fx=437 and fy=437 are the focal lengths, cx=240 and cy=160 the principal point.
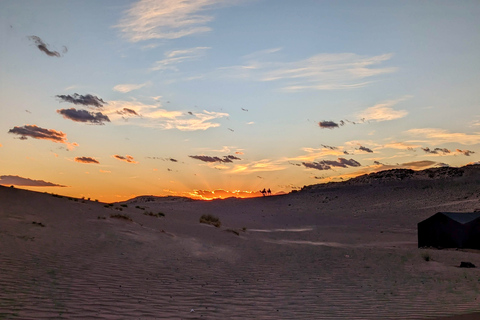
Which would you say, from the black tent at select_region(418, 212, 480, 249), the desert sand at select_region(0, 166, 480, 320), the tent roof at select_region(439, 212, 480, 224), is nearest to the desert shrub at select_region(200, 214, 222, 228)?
the desert sand at select_region(0, 166, 480, 320)

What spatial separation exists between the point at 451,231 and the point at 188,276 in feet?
68.7

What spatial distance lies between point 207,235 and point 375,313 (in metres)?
19.6

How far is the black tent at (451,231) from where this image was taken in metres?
27.8

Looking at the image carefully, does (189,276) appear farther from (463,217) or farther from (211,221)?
(211,221)

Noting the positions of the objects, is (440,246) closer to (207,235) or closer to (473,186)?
(207,235)

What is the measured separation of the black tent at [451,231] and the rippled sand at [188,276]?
975 mm

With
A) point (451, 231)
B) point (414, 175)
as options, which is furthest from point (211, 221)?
point (414, 175)

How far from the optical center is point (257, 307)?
1081 centimetres

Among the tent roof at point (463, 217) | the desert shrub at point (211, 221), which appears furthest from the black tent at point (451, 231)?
the desert shrub at point (211, 221)

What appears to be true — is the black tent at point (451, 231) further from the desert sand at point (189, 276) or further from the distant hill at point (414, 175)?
the distant hill at point (414, 175)

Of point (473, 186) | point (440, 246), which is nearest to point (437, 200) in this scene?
point (473, 186)

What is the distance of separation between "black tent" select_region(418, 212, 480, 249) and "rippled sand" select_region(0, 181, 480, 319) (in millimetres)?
975

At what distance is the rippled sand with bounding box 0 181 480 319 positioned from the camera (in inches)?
398

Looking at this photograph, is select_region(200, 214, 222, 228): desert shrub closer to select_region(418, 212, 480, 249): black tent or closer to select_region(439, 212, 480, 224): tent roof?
select_region(418, 212, 480, 249): black tent
